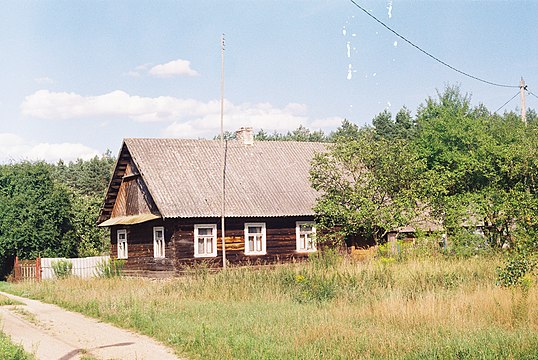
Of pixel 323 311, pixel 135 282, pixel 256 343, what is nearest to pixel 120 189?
pixel 135 282

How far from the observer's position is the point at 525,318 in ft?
39.5

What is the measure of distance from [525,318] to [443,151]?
35974mm

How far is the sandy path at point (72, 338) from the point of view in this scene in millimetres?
12148

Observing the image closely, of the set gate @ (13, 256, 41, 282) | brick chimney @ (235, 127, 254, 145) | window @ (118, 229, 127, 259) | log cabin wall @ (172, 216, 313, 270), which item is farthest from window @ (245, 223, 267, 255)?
A: gate @ (13, 256, 41, 282)

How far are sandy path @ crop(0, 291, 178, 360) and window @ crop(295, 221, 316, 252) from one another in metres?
15.0

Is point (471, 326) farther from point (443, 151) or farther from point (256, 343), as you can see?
point (443, 151)

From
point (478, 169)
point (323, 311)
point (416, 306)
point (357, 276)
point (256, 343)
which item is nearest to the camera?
point (256, 343)

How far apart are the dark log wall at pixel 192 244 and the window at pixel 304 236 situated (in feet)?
0.71

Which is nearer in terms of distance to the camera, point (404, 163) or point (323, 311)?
point (323, 311)

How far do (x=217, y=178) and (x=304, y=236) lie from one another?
200 inches

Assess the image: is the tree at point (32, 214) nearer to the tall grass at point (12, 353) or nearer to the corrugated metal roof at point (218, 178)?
the corrugated metal roof at point (218, 178)

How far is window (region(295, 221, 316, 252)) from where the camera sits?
107 ft

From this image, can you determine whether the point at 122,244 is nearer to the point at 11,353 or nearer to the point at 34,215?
the point at 34,215

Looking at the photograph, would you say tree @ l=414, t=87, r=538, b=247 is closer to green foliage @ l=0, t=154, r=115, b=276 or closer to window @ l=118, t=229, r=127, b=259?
window @ l=118, t=229, r=127, b=259
